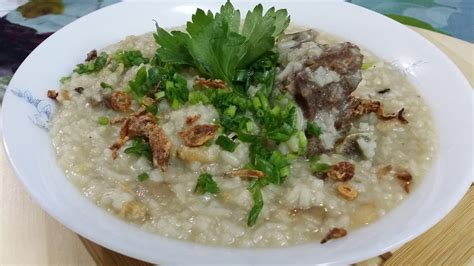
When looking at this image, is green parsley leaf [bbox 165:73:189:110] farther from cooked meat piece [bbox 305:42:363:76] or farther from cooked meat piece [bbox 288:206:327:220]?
cooked meat piece [bbox 288:206:327:220]

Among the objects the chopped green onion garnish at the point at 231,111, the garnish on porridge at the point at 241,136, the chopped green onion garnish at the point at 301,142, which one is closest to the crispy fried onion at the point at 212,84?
the garnish on porridge at the point at 241,136

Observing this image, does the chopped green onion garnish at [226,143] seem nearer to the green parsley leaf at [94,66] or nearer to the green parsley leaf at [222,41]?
the green parsley leaf at [222,41]

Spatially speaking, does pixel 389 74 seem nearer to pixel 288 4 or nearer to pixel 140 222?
pixel 288 4

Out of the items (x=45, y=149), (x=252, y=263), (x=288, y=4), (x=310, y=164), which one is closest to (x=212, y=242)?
(x=252, y=263)

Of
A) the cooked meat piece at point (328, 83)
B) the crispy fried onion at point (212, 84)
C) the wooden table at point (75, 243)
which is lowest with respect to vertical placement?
the wooden table at point (75, 243)

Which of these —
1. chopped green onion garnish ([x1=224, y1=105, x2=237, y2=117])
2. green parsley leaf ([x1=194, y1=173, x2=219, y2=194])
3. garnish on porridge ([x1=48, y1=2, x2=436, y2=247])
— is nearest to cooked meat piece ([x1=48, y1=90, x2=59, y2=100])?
garnish on porridge ([x1=48, y1=2, x2=436, y2=247])

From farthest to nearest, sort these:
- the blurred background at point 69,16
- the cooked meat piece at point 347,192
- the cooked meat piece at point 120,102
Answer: the blurred background at point 69,16 → the cooked meat piece at point 120,102 → the cooked meat piece at point 347,192

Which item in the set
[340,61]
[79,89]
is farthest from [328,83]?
[79,89]
